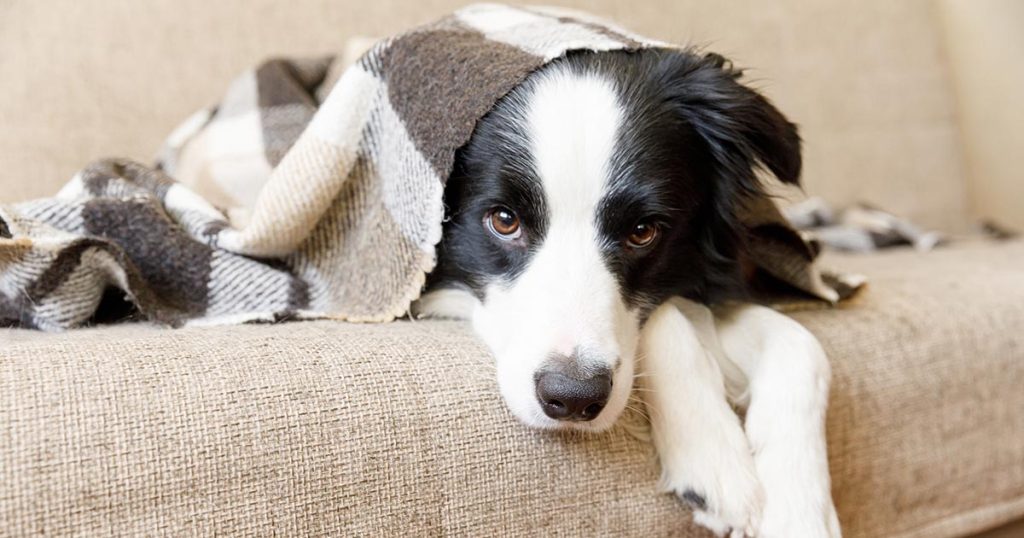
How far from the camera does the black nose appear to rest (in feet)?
3.14

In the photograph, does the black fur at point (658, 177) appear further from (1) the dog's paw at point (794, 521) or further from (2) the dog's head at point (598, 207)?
(1) the dog's paw at point (794, 521)

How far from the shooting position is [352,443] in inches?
36.1

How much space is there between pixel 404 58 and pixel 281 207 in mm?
284

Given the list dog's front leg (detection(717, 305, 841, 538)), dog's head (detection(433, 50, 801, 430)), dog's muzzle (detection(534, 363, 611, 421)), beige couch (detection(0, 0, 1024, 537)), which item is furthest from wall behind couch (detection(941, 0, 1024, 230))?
dog's muzzle (detection(534, 363, 611, 421))

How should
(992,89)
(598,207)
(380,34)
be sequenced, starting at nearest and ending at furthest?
(598,207), (380,34), (992,89)

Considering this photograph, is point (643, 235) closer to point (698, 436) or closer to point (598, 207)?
point (598, 207)

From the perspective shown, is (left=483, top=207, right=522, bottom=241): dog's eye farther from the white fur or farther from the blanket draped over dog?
the white fur

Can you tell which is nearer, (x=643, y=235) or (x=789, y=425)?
(x=789, y=425)

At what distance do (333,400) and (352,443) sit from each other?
0.05 meters

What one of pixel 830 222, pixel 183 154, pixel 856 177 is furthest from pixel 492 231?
pixel 856 177

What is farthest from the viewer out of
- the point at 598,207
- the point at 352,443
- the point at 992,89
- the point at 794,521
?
the point at 992,89

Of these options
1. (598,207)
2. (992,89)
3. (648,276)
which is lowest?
(992,89)

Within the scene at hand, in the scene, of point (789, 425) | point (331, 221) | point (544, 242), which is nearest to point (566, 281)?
point (544, 242)

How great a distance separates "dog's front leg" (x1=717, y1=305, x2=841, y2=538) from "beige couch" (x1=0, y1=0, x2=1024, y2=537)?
0.10 m
